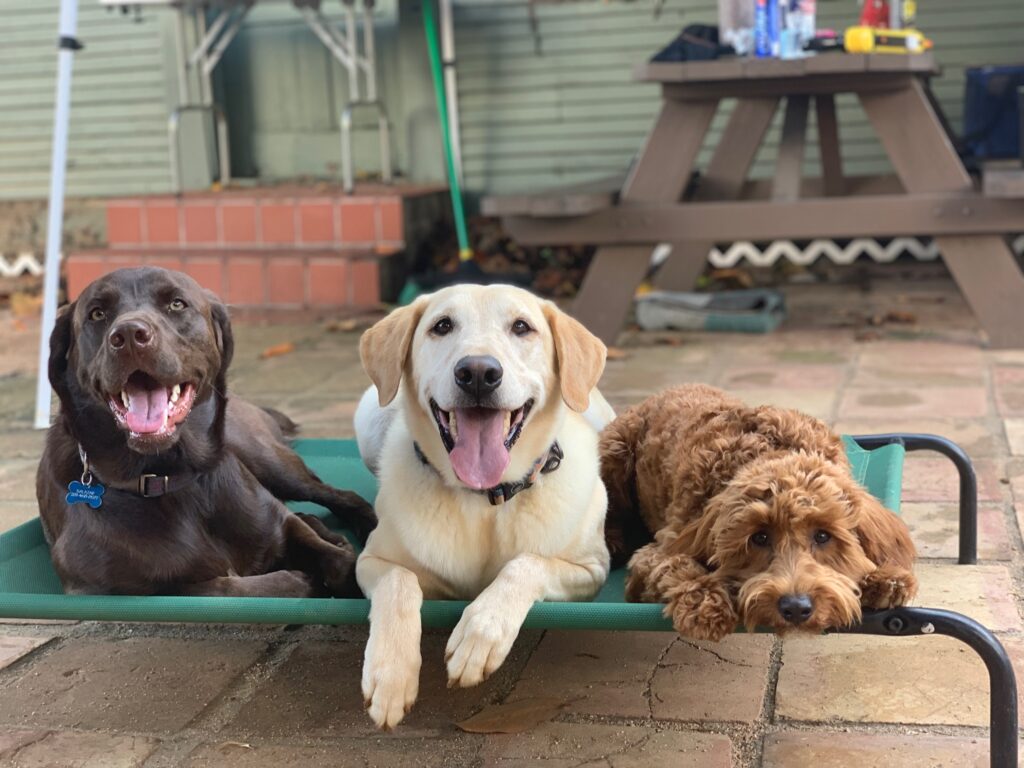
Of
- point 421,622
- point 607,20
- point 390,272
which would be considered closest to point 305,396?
point 390,272

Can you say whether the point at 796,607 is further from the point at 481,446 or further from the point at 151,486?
the point at 151,486

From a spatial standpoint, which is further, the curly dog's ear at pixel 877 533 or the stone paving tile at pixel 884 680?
the stone paving tile at pixel 884 680

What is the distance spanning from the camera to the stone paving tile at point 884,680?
2691mm

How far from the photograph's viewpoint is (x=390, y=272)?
8.32 meters

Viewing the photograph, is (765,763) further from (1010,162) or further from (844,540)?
(1010,162)

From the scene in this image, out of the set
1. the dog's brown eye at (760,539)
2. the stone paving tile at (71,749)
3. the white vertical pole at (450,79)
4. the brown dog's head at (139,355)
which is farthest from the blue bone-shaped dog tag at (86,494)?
the white vertical pole at (450,79)

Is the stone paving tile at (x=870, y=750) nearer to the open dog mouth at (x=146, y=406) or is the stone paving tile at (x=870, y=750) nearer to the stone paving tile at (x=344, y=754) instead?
the stone paving tile at (x=344, y=754)

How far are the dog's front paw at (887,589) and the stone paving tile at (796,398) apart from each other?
2.73 meters

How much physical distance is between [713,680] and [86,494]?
5.20 ft

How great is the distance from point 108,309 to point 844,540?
5.89 ft

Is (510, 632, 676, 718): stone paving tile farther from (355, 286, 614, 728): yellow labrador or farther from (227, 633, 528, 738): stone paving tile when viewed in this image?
(355, 286, 614, 728): yellow labrador

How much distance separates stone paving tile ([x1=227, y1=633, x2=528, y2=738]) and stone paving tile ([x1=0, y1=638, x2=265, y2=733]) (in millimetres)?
139

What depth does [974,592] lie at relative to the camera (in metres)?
3.31

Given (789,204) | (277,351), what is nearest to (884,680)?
(789,204)
